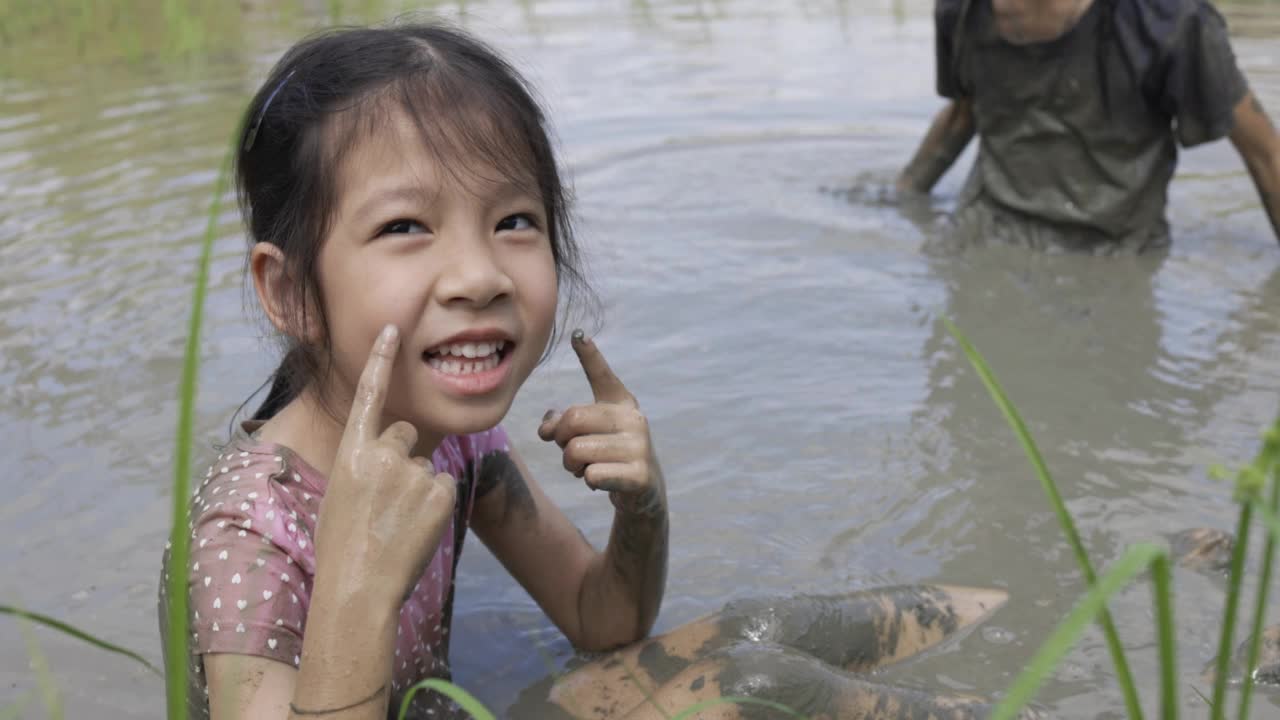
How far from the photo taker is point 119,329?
3.50 meters

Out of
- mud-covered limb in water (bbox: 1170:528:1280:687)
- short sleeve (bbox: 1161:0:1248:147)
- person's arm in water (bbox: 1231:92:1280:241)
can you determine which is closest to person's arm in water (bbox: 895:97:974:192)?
short sleeve (bbox: 1161:0:1248:147)

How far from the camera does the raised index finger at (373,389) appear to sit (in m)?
1.43

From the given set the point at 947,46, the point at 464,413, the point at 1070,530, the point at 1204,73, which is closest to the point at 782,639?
the point at 464,413

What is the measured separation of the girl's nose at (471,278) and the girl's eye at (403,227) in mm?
50

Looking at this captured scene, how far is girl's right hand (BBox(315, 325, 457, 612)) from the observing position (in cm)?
138

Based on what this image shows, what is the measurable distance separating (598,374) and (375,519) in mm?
463

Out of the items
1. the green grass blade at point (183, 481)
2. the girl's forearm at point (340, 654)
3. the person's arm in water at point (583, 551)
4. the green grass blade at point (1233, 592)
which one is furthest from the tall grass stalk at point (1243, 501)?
the person's arm in water at point (583, 551)

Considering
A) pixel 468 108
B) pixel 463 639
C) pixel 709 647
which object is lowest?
pixel 463 639

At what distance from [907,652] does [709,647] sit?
0.39 m

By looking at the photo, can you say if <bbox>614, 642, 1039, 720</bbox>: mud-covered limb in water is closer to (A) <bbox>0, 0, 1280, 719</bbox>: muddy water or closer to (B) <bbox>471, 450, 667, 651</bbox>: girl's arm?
(A) <bbox>0, 0, 1280, 719</bbox>: muddy water

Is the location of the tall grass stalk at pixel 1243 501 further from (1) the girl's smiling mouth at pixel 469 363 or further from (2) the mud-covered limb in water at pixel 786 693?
(1) the girl's smiling mouth at pixel 469 363

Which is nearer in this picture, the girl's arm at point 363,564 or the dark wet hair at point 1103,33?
the girl's arm at point 363,564

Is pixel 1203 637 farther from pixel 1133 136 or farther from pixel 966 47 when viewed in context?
pixel 966 47

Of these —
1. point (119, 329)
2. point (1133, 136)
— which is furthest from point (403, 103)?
point (1133, 136)
